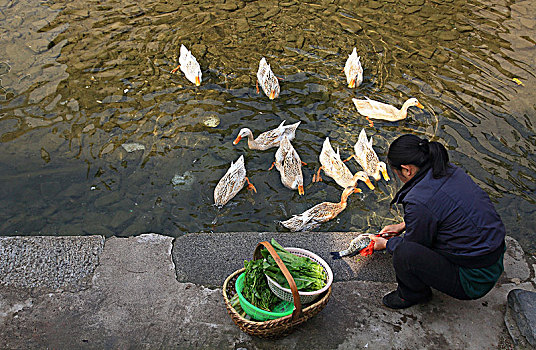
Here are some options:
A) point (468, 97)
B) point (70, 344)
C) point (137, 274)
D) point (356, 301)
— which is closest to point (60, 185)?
point (137, 274)

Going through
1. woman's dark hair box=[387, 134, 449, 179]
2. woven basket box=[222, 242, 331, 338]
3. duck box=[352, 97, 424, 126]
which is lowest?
duck box=[352, 97, 424, 126]

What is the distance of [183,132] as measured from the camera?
6324 mm

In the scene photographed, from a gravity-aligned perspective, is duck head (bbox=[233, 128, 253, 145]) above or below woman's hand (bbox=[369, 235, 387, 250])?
below

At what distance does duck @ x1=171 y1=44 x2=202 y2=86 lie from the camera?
23.0ft

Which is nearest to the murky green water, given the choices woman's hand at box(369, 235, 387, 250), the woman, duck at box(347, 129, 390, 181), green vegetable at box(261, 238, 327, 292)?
duck at box(347, 129, 390, 181)

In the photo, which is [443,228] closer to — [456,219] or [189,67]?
[456,219]

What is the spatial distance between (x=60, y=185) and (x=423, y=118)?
517 cm

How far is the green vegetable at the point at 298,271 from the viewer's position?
10.2 ft

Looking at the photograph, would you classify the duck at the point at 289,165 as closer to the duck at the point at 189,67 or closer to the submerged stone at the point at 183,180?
the submerged stone at the point at 183,180

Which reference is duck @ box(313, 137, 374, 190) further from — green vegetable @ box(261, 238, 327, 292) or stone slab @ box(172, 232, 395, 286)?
green vegetable @ box(261, 238, 327, 292)

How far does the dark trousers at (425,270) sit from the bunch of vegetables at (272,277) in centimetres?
60

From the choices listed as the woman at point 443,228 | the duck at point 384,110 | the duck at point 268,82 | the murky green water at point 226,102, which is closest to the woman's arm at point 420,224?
the woman at point 443,228

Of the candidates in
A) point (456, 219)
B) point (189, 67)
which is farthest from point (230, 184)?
point (456, 219)

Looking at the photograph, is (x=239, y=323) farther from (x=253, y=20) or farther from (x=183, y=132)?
(x=253, y=20)
